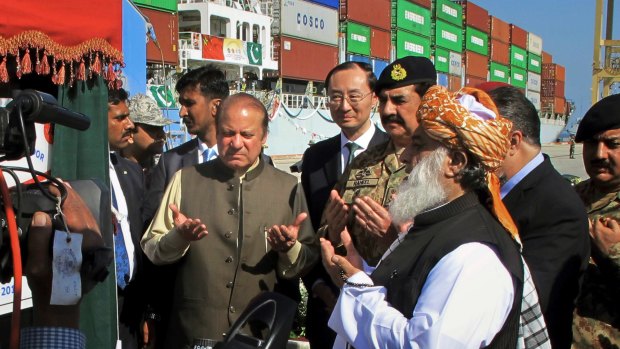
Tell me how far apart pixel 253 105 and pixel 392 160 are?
0.70 metres

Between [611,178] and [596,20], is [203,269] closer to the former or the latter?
[611,178]

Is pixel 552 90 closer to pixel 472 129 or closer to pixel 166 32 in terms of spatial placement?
→ pixel 166 32

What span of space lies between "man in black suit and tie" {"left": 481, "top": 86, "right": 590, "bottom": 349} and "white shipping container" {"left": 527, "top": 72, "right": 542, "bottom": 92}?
279 ft

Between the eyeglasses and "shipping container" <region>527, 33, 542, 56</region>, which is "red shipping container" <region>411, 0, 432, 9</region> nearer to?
"shipping container" <region>527, 33, 542, 56</region>

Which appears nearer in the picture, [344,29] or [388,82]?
[388,82]

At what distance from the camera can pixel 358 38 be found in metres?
54.1

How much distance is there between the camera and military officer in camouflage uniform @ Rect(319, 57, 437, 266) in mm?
2564

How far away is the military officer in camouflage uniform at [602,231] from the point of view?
2.69 meters

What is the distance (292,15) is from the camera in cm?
4744

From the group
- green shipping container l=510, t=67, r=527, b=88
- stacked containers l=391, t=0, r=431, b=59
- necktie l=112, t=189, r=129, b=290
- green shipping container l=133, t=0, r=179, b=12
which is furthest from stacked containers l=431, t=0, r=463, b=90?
necktie l=112, t=189, r=129, b=290

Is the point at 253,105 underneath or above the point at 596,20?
underneath

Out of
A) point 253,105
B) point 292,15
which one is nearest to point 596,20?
point 253,105

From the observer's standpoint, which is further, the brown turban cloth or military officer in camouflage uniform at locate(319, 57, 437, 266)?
military officer in camouflage uniform at locate(319, 57, 437, 266)

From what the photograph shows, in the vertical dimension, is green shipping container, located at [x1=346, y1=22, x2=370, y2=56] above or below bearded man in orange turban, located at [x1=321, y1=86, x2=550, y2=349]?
above
